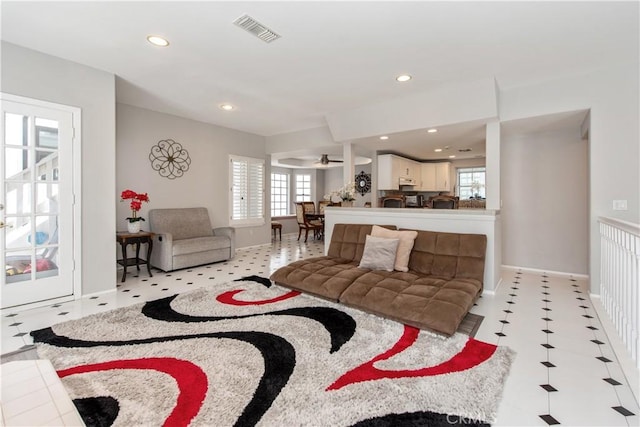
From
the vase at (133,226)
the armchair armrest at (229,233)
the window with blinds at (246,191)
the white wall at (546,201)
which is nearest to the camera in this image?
the vase at (133,226)

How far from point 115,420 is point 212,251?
385 cm

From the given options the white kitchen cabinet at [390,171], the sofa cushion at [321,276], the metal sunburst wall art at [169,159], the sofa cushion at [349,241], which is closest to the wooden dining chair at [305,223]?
the white kitchen cabinet at [390,171]

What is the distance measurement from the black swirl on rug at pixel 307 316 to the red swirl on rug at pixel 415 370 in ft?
1.35

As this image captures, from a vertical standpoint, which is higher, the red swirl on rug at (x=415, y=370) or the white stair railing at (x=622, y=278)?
the white stair railing at (x=622, y=278)

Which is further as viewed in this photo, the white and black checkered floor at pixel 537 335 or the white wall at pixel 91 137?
the white wall at pixel 91 137

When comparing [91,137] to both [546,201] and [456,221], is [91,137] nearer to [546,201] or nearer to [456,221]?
[456,221]

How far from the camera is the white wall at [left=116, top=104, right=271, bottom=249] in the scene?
495 centimetres

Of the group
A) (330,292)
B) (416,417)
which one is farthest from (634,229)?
(330,292)

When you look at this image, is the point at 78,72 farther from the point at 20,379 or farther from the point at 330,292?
the point at 330,292

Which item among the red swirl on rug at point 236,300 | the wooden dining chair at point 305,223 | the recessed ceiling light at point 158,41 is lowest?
the red swirl on rug at point 236,300

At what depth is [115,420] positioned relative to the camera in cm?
160

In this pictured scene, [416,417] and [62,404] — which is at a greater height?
[62,404]

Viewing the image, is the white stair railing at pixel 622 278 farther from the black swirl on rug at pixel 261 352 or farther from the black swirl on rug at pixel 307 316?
the black swirl on rug at pixel 261 352

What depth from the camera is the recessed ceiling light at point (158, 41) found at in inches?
114
